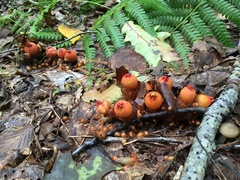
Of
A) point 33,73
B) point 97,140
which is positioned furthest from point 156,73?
point 33,73

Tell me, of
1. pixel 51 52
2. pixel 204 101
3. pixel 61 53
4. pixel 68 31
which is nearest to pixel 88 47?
pixel 61 53

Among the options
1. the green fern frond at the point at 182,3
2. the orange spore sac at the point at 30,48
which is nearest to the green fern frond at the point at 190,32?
the green fern frond at the point at 182,3

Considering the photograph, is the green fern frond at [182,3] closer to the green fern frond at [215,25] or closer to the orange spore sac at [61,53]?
the green fern frond at [215,25]

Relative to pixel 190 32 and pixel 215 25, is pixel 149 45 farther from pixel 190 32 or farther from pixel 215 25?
pixel 215 25

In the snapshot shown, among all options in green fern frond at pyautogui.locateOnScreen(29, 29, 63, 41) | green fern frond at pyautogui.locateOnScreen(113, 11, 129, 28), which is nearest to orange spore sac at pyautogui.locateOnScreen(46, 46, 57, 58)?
green fern frond at pyautogui.locateOnScreen(29, 29, 63, 41)

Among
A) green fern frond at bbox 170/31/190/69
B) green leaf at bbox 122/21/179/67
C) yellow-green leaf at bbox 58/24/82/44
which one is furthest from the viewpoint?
yellow-green leaf at bbox 58/24/82/44

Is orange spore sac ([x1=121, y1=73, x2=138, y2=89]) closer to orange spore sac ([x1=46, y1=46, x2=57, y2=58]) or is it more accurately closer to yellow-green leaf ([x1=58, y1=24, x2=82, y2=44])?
orange spore sac ([x1=46, y1=46, x2=57, y2=58])

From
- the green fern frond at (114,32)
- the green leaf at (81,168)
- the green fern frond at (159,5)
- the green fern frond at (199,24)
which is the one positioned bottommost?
the green leaf at (81,168)
